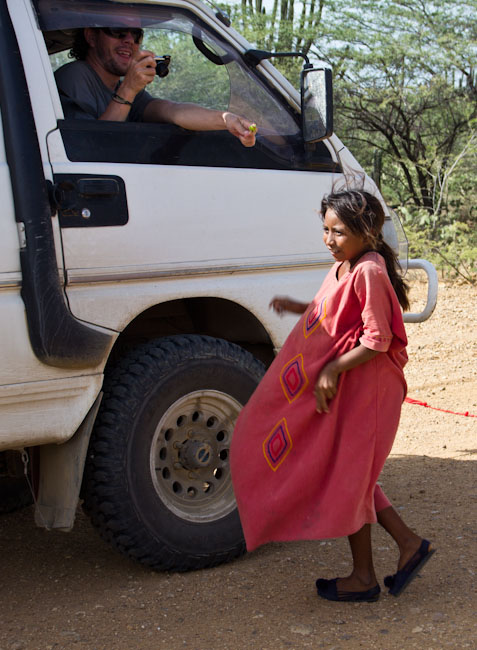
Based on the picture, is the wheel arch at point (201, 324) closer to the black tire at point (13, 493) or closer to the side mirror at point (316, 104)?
the side mirror at point (316, 104)

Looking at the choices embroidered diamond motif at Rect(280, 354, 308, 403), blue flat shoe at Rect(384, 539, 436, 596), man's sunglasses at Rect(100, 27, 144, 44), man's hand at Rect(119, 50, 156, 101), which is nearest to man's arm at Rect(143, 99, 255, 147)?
man's hand at Rect(119, 50, 156, 101)

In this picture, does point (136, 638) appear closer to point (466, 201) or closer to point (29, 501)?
point (29, 501)

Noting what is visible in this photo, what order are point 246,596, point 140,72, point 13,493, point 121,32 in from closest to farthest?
point 246,596 < point 140,72 < point 121,32 < point 13,493

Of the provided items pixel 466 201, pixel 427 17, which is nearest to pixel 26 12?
pixel 466 201

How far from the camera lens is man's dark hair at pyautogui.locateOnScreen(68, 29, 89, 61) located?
3.82 m

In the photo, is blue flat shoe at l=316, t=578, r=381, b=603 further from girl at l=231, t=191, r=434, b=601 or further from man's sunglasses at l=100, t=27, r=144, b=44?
man's sunglasses at l=100, t=27, r=144, b=44

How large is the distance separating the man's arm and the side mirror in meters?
0.26

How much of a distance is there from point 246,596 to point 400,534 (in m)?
0.65

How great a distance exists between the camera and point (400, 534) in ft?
10.7

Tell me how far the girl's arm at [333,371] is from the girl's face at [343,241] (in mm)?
341

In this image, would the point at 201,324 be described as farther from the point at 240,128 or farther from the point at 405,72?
the point at 405,72

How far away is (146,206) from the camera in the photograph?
336cm

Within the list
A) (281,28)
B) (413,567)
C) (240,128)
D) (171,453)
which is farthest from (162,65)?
(281,28)

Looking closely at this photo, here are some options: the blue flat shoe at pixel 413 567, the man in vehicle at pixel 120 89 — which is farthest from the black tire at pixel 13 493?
the blue flat shoe at pixel 413 567
